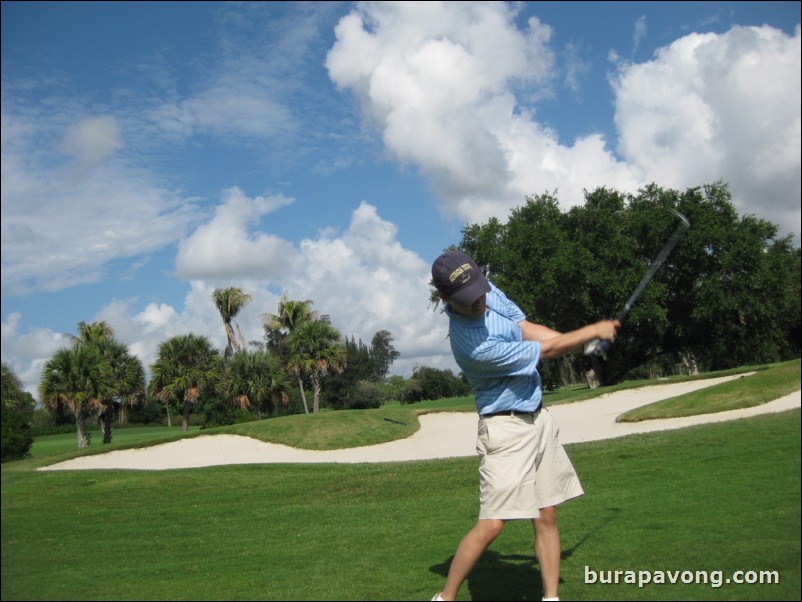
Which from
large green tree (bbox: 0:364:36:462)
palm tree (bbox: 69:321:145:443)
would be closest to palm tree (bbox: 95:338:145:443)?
palm tree (bbox: 69:321:145:443)

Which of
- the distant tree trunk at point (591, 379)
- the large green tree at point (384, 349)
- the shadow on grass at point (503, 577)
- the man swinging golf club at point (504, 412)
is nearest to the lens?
the man swinging golf club at point (504, 412)

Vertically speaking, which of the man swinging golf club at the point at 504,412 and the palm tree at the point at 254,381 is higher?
the palm tree at the point at 254,381

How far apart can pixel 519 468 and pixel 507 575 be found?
44.7 inches

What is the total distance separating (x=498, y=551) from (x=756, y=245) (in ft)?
124

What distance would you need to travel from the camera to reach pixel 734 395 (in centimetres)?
1115

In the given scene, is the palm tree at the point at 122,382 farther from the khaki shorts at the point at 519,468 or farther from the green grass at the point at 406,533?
the khaki shorts at the point at 519,468

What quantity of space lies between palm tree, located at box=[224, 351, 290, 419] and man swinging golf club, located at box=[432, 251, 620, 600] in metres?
43.1

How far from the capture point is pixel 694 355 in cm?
5006

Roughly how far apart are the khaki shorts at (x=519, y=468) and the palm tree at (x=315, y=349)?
44809mm

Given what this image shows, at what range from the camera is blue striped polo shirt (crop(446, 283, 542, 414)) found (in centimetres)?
444

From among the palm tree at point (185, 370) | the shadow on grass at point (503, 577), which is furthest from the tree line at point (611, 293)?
the shadow on grass at point (503, 577)

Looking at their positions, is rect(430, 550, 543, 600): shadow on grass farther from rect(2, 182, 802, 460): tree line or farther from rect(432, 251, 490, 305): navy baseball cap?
rect(2, 182, 802, 460): tree line

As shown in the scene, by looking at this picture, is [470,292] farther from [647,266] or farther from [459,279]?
[647,266]

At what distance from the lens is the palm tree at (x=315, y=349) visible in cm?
4922
